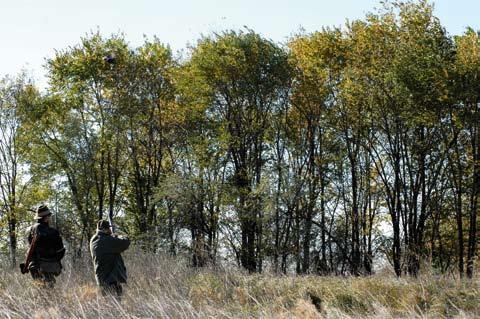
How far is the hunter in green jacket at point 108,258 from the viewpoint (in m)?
Result: 12.1

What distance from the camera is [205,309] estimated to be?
9469 millimetres

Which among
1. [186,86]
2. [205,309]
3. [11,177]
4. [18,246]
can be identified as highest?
[186,86]

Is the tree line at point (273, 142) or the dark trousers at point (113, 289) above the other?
the tree line at point (273, 142)

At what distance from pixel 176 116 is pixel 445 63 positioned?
14554 millimetres

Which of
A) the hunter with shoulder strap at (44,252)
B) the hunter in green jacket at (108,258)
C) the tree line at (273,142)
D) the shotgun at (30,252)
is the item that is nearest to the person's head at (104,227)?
the hunter in green jacket at (108,258)

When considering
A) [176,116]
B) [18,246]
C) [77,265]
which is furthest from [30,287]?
[18,246]

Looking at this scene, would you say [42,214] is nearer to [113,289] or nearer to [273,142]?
[113,289]

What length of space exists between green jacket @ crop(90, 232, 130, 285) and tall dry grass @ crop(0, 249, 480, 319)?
32 centimetres

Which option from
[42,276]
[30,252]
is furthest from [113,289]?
[30,252]

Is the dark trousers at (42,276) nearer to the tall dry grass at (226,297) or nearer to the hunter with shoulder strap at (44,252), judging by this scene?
the hunter with shoulder strap at (44,252)

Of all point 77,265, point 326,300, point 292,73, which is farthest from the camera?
point 292,73

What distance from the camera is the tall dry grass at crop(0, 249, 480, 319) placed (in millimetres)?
9492

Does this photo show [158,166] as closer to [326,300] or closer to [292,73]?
[292,73]

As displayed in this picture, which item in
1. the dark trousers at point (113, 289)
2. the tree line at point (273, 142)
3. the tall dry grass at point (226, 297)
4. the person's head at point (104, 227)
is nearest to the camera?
the tall dry grass at point (226, 297)
